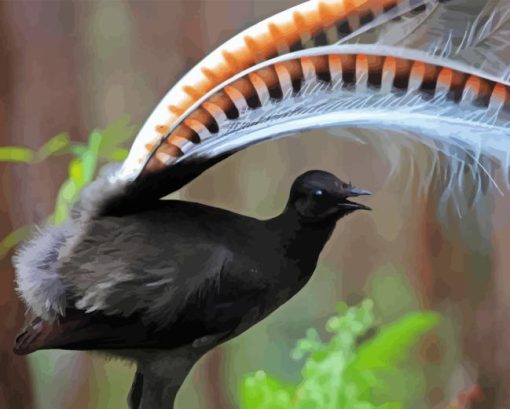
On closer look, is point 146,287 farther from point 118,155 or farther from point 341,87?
point 341,87

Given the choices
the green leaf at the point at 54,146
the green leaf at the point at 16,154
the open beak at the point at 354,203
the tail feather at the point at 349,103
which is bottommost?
the green leaf at the point at 16,154

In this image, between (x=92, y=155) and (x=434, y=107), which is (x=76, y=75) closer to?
(x=92, y=155)

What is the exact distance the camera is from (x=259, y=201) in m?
0.80

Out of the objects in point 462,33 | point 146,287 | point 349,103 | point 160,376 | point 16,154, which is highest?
point 462,33

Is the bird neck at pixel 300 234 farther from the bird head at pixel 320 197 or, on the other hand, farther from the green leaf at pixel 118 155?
the green leaf at pixel 118 155

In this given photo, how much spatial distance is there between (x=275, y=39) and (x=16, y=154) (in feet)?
1.10

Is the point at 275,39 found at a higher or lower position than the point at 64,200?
higher

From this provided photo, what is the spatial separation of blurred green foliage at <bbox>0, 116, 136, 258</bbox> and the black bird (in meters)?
0.06

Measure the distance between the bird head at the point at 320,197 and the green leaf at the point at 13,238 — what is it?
1.03 ft

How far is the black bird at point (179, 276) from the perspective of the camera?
76 cm

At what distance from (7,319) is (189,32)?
0.40 metres

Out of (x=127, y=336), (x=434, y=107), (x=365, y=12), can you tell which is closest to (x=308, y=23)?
(x=365, y=12)

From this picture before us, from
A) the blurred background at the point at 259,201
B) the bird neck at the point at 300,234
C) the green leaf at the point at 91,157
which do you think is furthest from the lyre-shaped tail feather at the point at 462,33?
the green leaf at the point at 91,157

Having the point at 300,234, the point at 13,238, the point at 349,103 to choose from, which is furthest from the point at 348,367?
the point at 13,238
